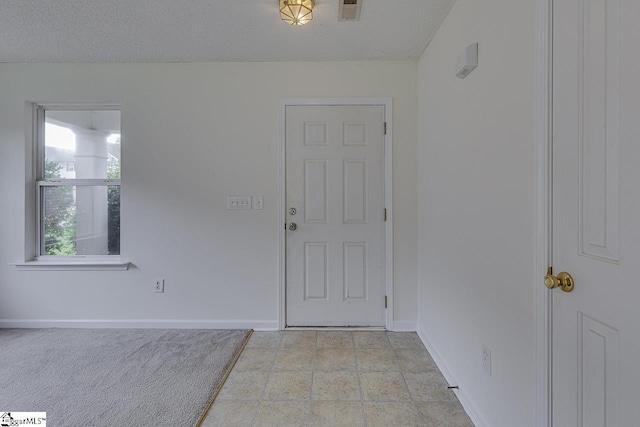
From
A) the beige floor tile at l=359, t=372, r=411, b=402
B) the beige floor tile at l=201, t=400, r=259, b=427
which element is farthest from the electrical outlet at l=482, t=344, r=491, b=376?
the beige floor tile at l=201, t=400, r=259, b=427

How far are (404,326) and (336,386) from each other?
0.97 meters

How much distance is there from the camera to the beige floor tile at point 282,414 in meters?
1.50

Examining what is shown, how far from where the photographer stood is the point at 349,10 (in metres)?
1.83

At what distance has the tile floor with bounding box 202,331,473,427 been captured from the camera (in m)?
1.53

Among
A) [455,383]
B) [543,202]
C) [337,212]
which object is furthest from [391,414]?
[337,212]

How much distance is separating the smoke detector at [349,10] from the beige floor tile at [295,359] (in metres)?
2.37

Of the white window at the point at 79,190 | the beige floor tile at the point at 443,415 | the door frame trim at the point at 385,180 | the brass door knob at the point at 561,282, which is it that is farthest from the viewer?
the white window at the point at 79,190

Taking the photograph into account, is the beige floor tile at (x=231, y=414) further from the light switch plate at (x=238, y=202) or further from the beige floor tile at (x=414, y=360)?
the light switch plate at (x=238, y=202)

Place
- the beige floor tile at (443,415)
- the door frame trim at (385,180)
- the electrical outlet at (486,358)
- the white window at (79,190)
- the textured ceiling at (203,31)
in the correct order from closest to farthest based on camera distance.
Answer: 1. the electrical outlet at (486,358)
2. the beige floor tile at (443,415)
3. the textured ceiling at (203,31)
4. the door frame trim at (385,180)
5. the white window at (79,190)

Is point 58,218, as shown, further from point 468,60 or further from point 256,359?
point 468,60

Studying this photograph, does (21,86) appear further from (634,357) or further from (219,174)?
(634,357)

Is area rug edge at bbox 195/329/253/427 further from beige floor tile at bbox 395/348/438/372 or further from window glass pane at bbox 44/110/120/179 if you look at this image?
window glass pane at bbox 44/110/120/179

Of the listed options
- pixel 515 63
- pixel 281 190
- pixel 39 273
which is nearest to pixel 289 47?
pixel 281 190

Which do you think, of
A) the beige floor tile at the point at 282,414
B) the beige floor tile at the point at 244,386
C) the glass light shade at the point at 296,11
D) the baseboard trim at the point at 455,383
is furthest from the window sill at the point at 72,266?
the baseboard trim at the point at 455,383
